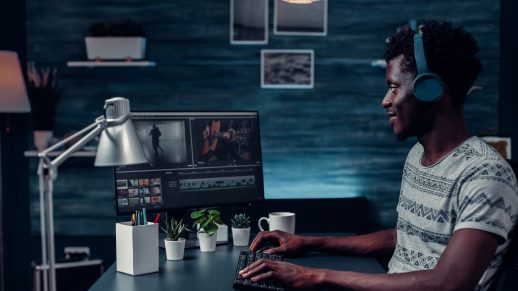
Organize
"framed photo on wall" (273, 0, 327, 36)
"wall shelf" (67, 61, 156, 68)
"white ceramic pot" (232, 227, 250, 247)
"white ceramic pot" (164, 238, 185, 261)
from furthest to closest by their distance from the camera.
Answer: "framed photo on wall" (273, 0, 327, 36) → "wall shelf" (67, 61, 156, 68) → "white ceramic pot" (232, 227, 250, 247) → "white ceramic pot" (164, 238, 185, 261)

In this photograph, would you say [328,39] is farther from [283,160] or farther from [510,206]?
[510,206]

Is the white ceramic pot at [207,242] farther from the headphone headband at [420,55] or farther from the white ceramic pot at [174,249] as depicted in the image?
the headphone headband at [420,55]

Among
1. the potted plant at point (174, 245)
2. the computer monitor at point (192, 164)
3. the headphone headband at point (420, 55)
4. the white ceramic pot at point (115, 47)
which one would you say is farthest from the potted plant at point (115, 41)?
the headphone headband at point (420, 55)

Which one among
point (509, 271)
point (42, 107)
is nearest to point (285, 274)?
point (509, 271)

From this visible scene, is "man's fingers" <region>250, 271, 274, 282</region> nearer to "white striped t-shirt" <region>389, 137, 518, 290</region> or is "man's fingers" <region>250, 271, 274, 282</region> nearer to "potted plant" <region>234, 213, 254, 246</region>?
"white striped t-shirt" <region>389, 137, 518, 290</region>

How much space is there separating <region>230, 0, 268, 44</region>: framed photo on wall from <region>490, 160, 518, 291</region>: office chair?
252 centimetres

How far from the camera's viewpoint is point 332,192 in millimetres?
3777

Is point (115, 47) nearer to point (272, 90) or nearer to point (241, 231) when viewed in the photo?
point (272, 90)

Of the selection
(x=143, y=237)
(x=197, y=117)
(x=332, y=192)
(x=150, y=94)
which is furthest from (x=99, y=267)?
(x=143, y=237)

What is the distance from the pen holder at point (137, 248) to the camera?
5.53 feet

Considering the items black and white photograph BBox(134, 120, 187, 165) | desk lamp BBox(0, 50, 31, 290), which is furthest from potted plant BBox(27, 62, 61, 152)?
black and white photograph BBox(134, 120, 187, 165)

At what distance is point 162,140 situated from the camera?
2082mm

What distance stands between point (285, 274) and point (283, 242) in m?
0.41

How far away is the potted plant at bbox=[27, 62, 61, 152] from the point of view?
362cm
